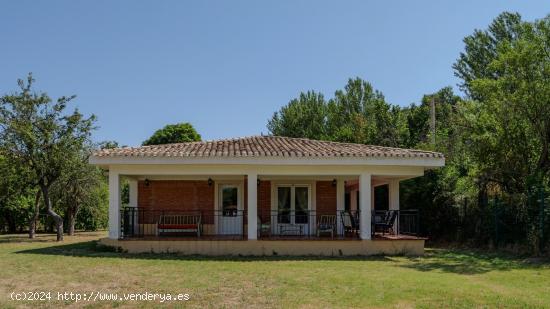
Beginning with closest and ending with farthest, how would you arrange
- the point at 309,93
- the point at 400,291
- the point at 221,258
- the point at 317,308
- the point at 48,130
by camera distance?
1. the point at 317,308
2. the point at 400,291
3. the point at 221,258
4. the point at 48,130
5. the point at 309,93

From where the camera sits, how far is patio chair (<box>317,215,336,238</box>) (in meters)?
18.6

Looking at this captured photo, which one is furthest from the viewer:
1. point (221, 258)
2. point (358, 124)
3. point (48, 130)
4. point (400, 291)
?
point (358, 124)

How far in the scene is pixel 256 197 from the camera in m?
17.5

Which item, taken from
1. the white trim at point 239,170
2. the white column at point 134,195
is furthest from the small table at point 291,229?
the white column at point 134,195

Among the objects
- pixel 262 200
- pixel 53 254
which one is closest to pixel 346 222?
pixel 262 200

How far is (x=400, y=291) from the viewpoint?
10.4 metres

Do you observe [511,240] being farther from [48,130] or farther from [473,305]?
[48,130]

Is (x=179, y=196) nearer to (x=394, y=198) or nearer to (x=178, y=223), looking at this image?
(x=178, y=223)

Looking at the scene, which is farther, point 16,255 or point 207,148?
point 207,148

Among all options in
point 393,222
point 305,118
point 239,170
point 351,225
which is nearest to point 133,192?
point 239,170

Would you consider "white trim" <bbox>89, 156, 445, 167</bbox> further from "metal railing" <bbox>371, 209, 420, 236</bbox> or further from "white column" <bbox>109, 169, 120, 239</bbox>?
"metal railing" <bbox>371, 209, 420, 236</bbox>

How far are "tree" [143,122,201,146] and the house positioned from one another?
31929 mm

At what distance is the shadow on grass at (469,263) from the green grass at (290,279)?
27mm

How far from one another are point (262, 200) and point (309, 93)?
2633 centimetres
